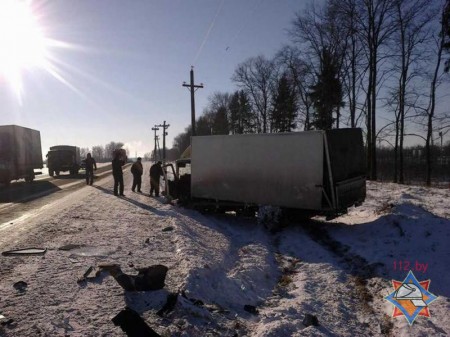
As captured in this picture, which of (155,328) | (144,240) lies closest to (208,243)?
(144,240)

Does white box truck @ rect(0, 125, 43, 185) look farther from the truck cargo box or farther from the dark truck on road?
the truck cargo box

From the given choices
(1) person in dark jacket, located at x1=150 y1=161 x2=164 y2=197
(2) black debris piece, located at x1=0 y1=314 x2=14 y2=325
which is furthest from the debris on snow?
(1) person in dark jacket, located at x1=150 y1=161 x2=164 y2=197

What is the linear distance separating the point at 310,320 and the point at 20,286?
3.83 m

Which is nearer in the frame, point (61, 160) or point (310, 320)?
point (310, 320)

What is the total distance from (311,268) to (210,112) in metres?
89.3

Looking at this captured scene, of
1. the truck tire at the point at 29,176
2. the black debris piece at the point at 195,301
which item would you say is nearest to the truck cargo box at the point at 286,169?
the black debris piece at the point at 195,301

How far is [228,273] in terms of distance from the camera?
698 centimetres

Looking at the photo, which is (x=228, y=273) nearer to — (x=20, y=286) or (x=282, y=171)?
(x=20, y=286)

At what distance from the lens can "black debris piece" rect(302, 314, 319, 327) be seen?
4.95m

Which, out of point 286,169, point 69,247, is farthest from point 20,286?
point 286,169

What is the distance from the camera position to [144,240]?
8.60m

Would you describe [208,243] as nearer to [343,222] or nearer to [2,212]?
[343,222]

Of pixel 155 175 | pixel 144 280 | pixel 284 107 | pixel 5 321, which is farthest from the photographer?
pixel 284 107

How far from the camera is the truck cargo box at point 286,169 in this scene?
1052 cm
